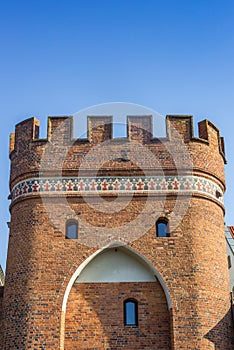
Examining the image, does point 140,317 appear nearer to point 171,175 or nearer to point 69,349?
point 69,349

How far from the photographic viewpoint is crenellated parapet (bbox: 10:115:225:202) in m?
15.9

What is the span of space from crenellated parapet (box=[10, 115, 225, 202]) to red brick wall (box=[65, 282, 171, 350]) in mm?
A: 3147

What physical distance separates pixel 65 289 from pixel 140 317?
6.79 feet

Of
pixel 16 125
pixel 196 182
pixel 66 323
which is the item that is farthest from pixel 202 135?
pixel 66 323

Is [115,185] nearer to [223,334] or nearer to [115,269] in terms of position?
[115,269]

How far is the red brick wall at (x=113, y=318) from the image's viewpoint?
14312mm

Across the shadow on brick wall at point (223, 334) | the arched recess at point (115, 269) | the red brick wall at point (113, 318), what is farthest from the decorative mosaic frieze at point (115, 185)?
the shadow on brick wall at point (223, 334)

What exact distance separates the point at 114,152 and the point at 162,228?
256cm

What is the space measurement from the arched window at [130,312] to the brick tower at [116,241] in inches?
1.0

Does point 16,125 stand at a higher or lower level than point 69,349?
higher

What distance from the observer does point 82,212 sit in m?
15.5

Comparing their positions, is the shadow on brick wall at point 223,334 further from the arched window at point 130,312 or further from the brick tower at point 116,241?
the arched window at point 130,312

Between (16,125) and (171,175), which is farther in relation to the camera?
(16,125)

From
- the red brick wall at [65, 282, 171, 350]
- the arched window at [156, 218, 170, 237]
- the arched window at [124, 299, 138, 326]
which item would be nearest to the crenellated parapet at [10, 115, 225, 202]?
the arched window at [156, 218, 170, 237]
